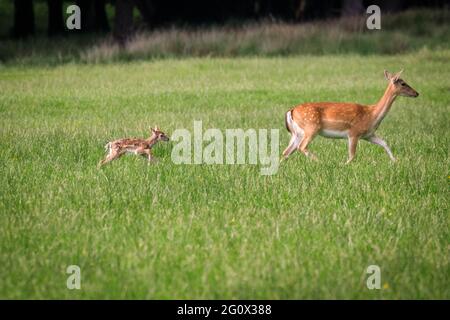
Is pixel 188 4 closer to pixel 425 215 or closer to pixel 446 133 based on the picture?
pixel 446 133

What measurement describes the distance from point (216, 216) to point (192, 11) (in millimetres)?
44014

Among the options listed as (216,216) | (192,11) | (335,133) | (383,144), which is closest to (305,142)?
(335,133)

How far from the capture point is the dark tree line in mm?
41219

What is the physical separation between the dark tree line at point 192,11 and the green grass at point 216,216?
85.5 ft

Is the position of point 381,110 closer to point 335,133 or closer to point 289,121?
point 335,133

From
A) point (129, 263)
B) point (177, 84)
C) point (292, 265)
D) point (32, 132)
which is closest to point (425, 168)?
point (292, 265)

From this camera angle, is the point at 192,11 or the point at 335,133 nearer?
the point at 335,133

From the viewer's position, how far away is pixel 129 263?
19.8ft

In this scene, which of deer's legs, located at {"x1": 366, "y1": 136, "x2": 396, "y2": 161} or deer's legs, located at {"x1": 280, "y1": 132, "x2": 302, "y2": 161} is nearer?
deer's legs, located at {"x1": 366, "y1": 136, "x2": 396, "y2": 161}

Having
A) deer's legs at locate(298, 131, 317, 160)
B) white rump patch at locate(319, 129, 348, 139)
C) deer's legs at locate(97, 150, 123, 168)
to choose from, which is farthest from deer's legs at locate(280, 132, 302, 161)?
deer's legs at locate(97, 150, 123, 168)

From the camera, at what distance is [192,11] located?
50500 mm

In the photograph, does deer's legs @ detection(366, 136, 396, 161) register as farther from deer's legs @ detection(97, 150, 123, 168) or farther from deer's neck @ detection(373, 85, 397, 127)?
deer's legs @ detection(97, 150, 123, 168)

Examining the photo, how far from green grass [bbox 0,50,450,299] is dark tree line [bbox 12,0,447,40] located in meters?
26.1

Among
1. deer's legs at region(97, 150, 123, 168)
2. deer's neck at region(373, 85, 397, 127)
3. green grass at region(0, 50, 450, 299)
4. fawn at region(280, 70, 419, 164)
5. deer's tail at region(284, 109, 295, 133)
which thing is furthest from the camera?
deer's tail at region(284, 109, 295, 133)
